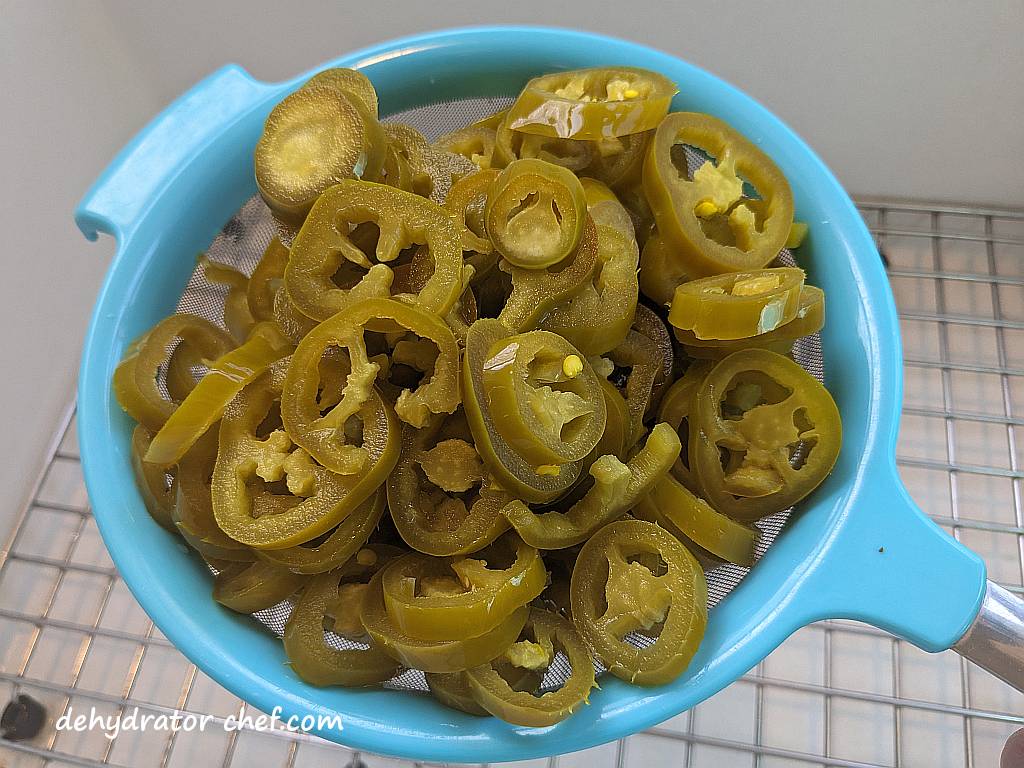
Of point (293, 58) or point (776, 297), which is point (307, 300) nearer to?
point (776, 297)

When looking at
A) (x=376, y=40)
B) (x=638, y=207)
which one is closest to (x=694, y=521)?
(x=638, y=207)

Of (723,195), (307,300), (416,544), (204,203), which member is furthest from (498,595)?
(204,203)

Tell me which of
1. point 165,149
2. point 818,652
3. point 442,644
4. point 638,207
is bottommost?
point 818,652

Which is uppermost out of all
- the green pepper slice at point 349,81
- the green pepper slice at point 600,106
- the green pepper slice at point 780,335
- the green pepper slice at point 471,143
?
the green pepper slice at point 349,81

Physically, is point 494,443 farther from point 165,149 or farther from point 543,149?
point 165,149

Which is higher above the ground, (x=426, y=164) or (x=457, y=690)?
(x=426, y=164)

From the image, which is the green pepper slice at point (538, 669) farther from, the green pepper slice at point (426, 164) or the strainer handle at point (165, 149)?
the strainer handle at point (165, 149)

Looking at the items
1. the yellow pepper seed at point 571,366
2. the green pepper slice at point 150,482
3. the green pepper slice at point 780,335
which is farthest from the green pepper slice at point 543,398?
the green pepper slice at point 150,482
